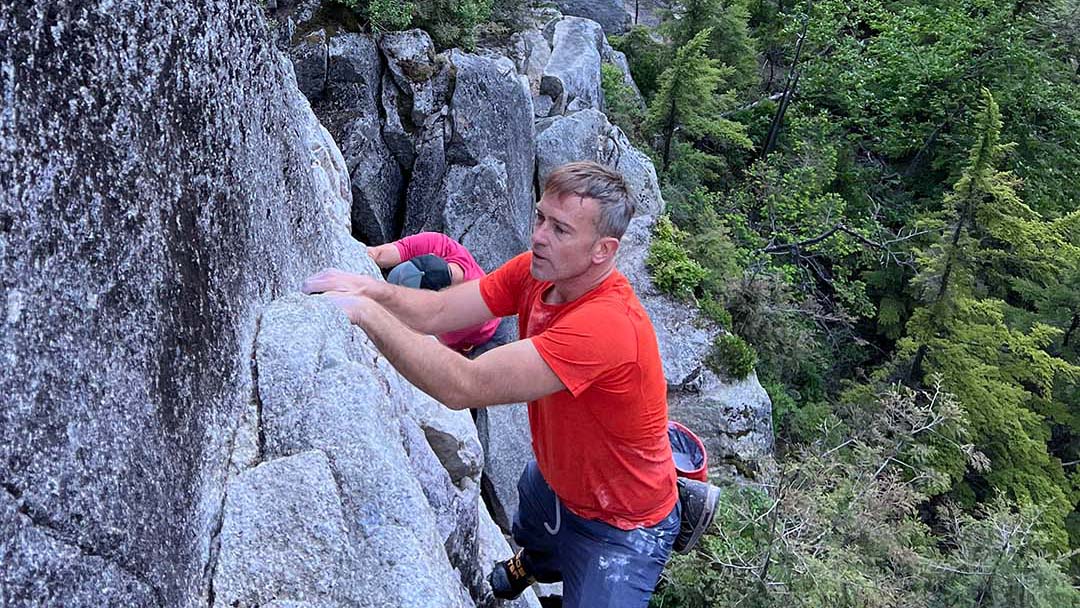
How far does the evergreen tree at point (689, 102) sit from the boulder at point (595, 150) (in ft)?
9.97

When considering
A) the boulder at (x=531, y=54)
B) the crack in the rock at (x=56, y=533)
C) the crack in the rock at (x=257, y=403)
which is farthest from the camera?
the boulder at (x=531, y=54)

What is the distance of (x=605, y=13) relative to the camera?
30.0 m

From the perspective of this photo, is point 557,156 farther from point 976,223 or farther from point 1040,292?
point 1040,292

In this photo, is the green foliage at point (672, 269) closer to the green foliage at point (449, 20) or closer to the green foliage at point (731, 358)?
the green foliage at point (731, 358)

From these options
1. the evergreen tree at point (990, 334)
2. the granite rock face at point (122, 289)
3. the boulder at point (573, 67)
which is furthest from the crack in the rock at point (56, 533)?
the boulder at point (573, 67)

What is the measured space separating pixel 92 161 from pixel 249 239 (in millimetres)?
1049

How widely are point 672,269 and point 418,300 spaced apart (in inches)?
496

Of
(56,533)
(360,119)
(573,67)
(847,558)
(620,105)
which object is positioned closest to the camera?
(56,533)

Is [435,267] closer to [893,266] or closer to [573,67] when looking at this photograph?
[573,67]

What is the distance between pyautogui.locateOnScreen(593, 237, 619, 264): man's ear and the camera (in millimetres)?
3842

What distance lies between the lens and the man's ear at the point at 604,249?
3842 mm

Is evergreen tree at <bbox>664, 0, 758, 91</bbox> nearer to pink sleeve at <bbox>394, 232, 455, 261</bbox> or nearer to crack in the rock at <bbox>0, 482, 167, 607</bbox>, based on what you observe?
pink sleeve at <bbox>394, 232, 455, 261</bbox>

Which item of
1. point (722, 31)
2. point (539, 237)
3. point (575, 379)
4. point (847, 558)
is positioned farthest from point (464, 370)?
point (722, 31)

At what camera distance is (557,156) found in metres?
17.1
